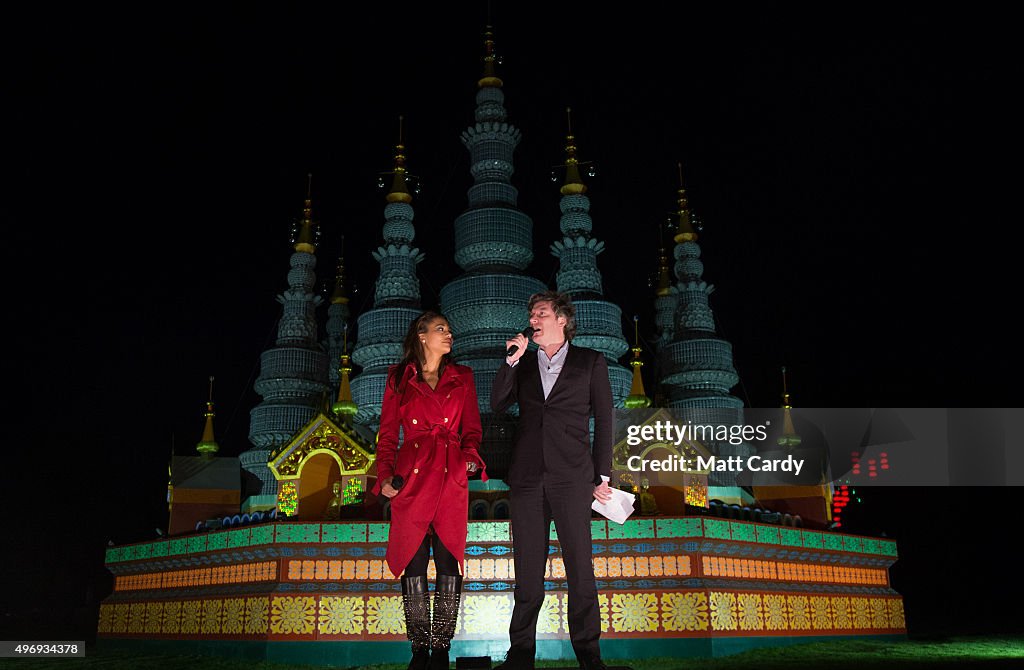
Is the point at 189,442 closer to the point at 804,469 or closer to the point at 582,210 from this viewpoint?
the point at 582,210

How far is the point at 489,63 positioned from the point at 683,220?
25.2ft

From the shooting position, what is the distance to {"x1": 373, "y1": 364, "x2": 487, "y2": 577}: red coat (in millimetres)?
5391

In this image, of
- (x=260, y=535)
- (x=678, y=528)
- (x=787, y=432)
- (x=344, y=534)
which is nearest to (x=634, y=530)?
(x=678, y=528)

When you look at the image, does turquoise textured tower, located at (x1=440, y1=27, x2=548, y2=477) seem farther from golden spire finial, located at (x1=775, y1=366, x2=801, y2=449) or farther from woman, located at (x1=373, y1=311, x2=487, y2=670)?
woman, located at (x1=373, y1=311, x2=487, y2=670)

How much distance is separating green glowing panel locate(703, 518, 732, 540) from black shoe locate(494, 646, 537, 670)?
761cm

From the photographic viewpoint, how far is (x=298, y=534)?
12.5 meters

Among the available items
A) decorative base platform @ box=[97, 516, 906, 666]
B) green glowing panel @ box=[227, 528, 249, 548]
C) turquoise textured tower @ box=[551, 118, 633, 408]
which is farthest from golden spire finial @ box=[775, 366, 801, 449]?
green glowing panel @ box=[227, 528, 249, 548]

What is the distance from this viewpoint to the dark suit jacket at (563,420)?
5.29m

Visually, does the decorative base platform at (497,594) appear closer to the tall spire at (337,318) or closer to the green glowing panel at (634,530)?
the green glowing panel at (634,530)

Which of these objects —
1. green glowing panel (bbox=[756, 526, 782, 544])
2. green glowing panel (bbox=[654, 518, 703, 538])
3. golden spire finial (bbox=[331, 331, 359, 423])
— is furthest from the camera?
golden spire finial (bbox=[331, 331, 359, 423])

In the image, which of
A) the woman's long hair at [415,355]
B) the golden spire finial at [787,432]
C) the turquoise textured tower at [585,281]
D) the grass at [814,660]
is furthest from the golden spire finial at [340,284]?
the woman's long hair at [415,355]

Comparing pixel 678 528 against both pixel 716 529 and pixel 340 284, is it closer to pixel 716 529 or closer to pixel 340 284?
pixel 716 529

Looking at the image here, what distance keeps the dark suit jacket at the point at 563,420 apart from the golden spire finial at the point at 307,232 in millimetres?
20317

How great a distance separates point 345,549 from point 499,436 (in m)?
6.19
